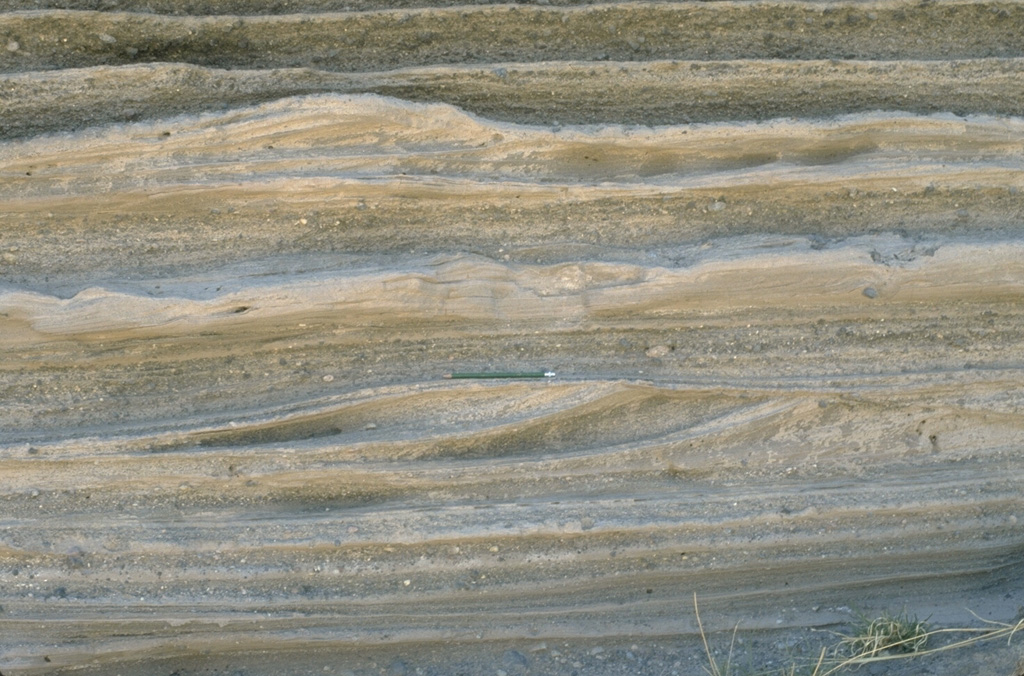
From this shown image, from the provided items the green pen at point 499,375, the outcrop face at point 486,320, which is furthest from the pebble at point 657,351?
the green pen at point 499,375

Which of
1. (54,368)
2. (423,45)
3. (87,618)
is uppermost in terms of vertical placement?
(423,45)

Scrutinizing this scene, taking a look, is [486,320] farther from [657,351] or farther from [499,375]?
[657,351]

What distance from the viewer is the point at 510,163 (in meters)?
2.57

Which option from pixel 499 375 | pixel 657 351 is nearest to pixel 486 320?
pixel 499 375

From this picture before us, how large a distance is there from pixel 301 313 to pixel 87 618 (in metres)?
0.99

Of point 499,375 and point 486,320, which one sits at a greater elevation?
point 486,320

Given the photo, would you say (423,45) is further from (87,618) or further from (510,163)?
(87,618)

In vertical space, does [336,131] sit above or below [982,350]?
above

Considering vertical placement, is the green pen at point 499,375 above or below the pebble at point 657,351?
below

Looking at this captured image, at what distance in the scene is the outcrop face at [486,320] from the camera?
2488mm

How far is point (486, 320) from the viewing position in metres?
2.62

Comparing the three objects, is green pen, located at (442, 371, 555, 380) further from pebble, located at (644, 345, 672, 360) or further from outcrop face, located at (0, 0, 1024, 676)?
pebble, located at (644, 345, 672, 360)

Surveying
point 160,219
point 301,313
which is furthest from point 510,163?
point 160,219

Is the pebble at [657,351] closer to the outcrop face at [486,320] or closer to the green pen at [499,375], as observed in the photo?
the outcrop face at [486,320]
